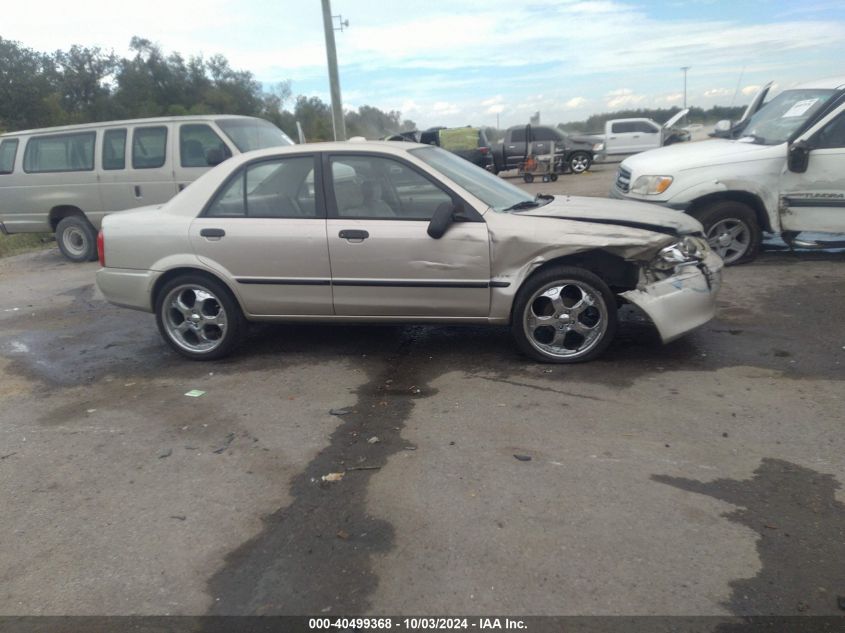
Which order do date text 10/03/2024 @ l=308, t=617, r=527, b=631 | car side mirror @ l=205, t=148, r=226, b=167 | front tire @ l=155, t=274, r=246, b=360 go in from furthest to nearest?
car side mirror @ l=205, t=148, r=226, b=167, front tire @ l=155, t=274, r=246, b=360, date text 10/03/2024 @ l=308, t=617, r=527, b=631

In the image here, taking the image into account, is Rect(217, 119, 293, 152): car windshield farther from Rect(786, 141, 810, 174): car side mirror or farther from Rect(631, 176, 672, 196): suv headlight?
Rect(786, 141, 810, 174): car side mirror

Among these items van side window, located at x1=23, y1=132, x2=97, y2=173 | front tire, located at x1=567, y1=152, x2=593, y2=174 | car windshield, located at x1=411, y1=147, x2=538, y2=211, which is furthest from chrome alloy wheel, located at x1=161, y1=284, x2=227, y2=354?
front tire, located at x1=567, y1=152, x2=593, y2=174

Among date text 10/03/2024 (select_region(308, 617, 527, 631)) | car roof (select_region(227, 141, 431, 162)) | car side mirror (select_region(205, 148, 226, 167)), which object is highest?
car side mirror (select_region(205, 148, 226, 167))

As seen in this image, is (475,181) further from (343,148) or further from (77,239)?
(77,239)

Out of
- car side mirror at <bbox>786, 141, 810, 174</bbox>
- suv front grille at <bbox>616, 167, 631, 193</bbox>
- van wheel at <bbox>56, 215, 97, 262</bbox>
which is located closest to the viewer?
car side mirror at <bbox>786, 141, 810, 174</bbox>

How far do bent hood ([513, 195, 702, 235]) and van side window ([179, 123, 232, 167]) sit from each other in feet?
18.8

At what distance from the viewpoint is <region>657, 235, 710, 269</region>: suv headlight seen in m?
4.89

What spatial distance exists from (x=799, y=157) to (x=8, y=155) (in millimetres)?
10991

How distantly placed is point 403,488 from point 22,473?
2.17 metres

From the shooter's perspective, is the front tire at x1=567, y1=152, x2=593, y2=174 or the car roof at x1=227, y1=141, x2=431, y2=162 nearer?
the car roof at x1=227, y1=141, x2=431, y2=162

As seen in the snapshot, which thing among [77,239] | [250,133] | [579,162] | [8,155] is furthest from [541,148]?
[8,155]


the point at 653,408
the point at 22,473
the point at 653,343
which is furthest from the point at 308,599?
the point at 653,343

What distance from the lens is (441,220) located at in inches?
189

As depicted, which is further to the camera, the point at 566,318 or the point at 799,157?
the point at 799,157
